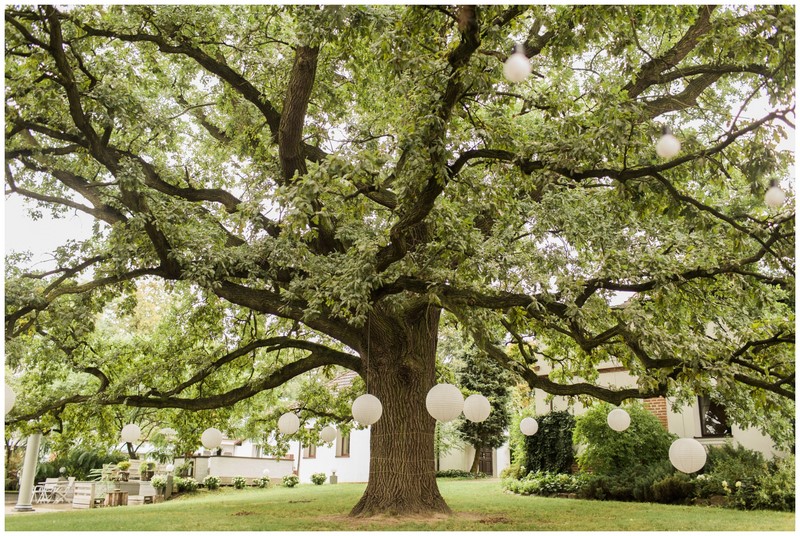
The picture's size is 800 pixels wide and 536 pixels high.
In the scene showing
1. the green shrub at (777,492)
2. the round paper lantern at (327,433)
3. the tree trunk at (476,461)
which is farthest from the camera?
the tree trunk at (476,461)

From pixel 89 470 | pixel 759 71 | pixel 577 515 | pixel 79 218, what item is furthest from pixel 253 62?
pixel 89 470

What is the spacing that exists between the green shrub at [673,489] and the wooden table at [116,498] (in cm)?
1466

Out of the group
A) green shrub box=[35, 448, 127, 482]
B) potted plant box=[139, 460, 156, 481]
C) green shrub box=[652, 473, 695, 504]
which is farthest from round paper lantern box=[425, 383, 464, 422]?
green shrub box=[35, 448, 127, 482]

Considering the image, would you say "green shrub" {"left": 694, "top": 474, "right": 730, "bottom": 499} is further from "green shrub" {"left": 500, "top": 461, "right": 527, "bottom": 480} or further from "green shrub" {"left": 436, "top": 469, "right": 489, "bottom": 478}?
"green shrub" {"left": 436, "top": 469, "right": 489, "bottom": 478}

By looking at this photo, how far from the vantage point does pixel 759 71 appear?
6.87 meters

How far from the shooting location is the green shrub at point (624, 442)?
1489 centimetres

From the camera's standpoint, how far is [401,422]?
10344 millimetres

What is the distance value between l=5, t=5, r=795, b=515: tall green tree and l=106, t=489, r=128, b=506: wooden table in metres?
6.62

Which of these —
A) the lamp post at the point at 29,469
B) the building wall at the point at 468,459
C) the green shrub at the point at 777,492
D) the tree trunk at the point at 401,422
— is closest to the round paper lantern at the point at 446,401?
the tree trunk at the point at 401,422

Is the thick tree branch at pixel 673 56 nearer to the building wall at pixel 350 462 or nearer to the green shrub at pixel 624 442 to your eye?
the green shrub at pixel 624 442

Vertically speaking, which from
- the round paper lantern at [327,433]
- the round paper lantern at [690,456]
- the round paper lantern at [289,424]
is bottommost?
the round paper lantern at [690,456]

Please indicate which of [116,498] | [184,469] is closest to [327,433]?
[116,498]

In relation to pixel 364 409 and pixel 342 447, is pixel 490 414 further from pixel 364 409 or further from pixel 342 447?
pixel 364 409

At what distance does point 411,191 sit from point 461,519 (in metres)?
5.75
